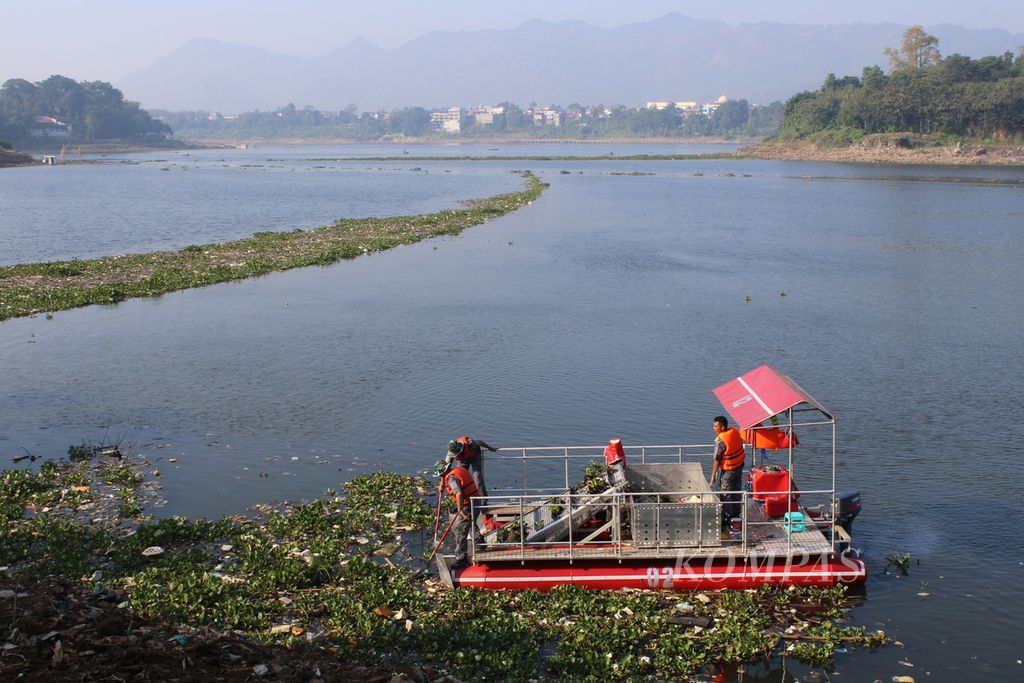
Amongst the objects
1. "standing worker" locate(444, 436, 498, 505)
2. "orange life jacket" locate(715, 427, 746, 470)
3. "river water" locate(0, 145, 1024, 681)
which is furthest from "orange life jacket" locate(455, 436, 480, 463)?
"river water" locate(0, 145, 1024, 681)

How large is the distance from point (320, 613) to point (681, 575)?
5684mm

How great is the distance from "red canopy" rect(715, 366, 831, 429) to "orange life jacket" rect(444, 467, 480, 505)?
4.60 metres

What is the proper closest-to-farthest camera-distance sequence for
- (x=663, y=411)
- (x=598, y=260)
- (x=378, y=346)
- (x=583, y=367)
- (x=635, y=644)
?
(x=635, y=644) < (x=663, y=411) < (x=583, y=367) < (x=378, y=346) < (x=598, y=260)

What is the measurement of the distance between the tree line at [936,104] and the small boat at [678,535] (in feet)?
501

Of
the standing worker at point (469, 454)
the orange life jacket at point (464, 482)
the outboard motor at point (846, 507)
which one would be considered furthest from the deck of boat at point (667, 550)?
the standing worker at point (469, 454)

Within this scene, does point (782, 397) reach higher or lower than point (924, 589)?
higher

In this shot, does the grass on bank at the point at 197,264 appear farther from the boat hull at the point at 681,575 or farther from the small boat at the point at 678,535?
the boat hull at the point at 681,575

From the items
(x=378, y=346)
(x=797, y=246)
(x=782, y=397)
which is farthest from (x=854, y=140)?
(x=782, y=397)

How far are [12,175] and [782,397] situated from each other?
14986cm

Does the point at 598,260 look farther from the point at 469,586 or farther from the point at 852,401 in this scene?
the point at 469,586

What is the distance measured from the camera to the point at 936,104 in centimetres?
15562

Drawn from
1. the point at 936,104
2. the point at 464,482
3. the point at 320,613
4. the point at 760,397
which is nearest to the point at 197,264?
the point at 464,482

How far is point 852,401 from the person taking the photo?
87.0 feet

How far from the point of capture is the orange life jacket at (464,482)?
16.2 metres
